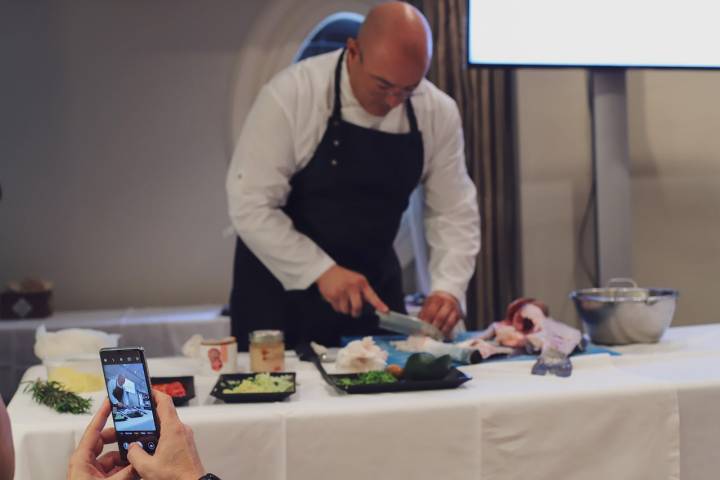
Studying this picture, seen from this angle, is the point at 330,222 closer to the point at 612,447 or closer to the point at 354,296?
the point at 354,296

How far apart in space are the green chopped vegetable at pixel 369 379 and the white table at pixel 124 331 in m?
2.09

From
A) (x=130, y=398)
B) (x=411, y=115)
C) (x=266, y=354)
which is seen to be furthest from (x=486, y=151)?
(x=130, y=398)

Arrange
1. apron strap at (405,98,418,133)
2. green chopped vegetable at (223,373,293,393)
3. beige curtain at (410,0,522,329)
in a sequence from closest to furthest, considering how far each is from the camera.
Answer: green chopped vegetable at (223,373,293,393), apron strap at (405,98,418,133), beige curtain at (410,0,522,329)

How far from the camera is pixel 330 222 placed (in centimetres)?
250

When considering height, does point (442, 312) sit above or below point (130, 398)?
below

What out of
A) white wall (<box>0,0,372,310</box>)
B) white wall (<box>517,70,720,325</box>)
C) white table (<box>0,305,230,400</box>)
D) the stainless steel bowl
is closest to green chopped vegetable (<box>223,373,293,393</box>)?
the stainless steel bowl

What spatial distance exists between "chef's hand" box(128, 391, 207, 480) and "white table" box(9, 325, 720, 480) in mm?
400

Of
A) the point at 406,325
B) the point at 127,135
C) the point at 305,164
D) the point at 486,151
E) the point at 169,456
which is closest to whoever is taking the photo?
the point at 169,456

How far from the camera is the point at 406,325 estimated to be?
216 cm

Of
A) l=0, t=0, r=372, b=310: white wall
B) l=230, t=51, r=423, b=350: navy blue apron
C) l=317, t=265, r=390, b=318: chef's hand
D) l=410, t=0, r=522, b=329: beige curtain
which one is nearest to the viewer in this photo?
l=317, t=265, r=390, b=318: chef's hand

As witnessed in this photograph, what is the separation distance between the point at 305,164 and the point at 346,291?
43 centimetres

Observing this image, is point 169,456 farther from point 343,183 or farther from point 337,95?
point 337,95

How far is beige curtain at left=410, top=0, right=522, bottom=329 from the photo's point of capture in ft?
13.3

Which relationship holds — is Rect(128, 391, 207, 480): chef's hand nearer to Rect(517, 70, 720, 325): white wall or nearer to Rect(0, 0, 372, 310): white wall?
Rect(517, 70, 720, 325): white wall
